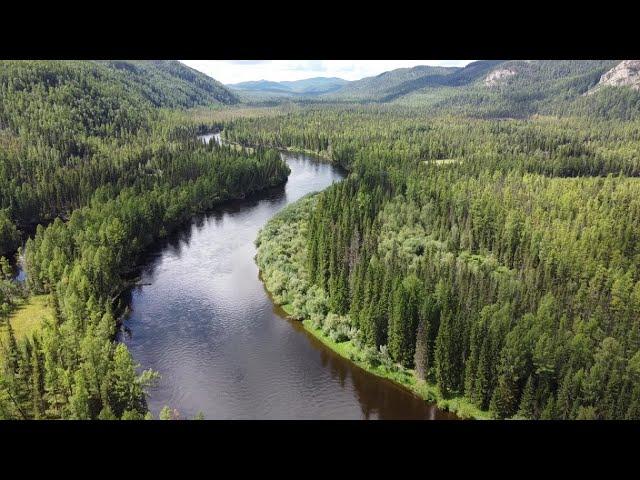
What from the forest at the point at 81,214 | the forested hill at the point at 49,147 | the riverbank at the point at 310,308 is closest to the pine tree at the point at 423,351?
the riverbank at the point at 310,308

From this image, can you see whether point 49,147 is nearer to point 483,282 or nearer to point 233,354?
point 233,354

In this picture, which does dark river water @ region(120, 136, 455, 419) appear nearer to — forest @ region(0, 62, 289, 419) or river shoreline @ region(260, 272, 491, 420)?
river shoreline @ region(260, 272, 491, 420)

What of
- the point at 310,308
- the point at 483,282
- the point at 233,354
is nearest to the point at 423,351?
the point at 483,282

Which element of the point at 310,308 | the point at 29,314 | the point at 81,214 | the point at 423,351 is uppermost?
the point at 81,214

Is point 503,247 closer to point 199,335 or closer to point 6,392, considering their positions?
point 199,335

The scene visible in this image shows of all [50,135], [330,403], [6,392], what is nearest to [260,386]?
[330,403]

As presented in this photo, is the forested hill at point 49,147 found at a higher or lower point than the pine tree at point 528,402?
higher

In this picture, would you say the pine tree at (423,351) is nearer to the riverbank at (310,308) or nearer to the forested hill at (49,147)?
the riverbank at (310,308)
